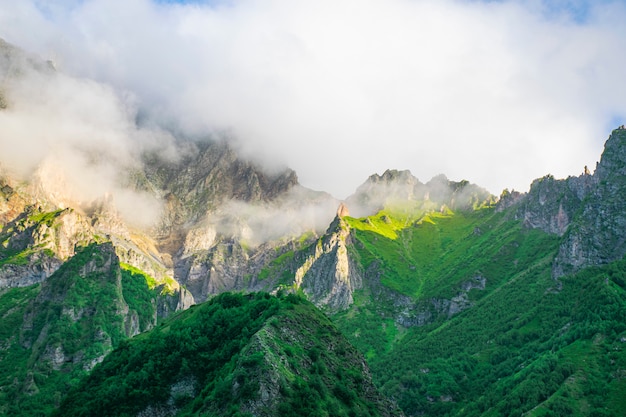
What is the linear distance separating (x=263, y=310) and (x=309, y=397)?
3384 cm

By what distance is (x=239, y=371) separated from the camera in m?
92.8

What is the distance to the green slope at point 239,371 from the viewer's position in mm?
91625

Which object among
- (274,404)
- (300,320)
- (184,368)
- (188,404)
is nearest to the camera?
(274,404)

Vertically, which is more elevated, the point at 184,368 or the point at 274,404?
the point at 184,368

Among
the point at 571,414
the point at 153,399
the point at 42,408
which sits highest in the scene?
the point at 42,408

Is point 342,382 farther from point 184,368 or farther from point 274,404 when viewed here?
point 184,368

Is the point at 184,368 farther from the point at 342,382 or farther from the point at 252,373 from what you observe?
the point at 342,382

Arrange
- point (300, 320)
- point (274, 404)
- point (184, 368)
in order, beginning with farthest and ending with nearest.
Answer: point (300, 320) → point (184, 368) → point (274, 404)

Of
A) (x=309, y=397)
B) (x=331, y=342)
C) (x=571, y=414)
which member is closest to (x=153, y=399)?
(x=309, y=397)

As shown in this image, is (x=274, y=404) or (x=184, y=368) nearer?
(x=274, y=404)

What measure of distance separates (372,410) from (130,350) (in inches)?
2194

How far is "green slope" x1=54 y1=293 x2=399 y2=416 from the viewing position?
91625 millimetres

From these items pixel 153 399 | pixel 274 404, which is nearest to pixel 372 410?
pixel 274 404

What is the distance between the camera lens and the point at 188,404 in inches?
4023
